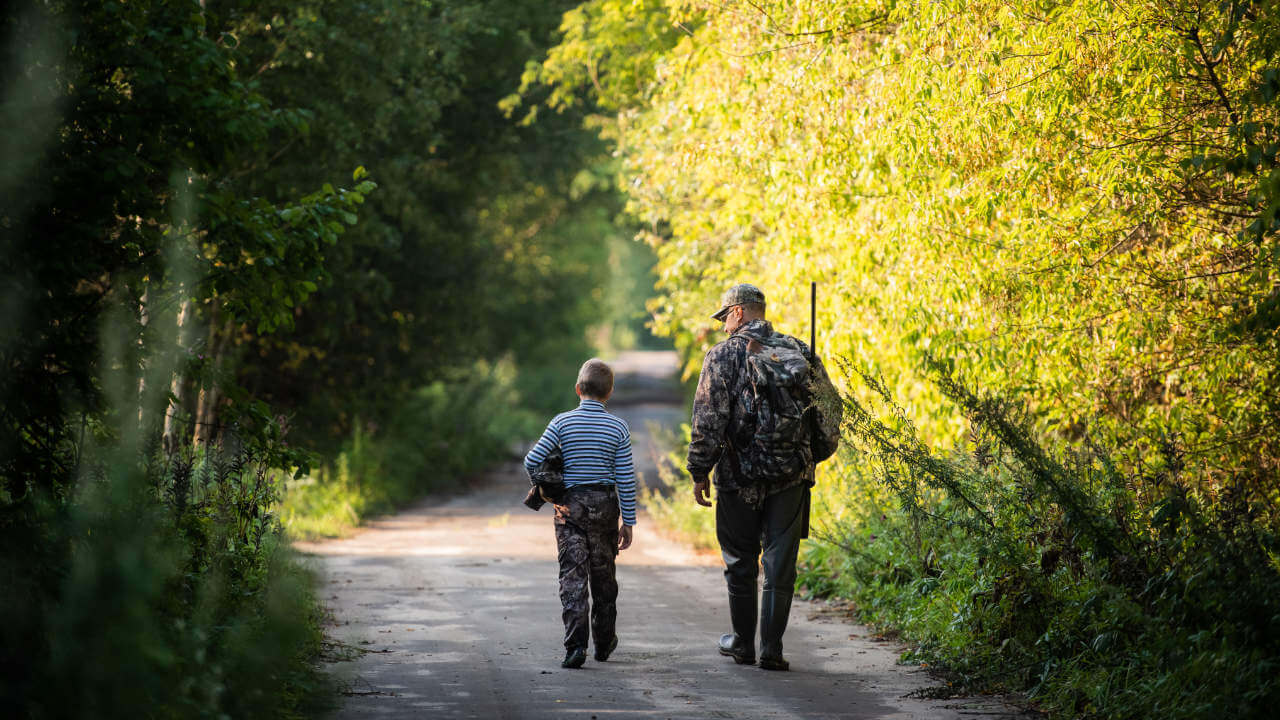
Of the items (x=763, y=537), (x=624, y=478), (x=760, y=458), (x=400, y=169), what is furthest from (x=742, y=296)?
(x=400, y=169)

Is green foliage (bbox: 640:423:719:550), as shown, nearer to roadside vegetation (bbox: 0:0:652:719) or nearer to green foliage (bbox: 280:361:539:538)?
green foliage (bbox: 280:361:539:538)

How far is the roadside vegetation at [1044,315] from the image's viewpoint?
237 inches

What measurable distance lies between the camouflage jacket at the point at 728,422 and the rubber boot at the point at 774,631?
1.91 ft

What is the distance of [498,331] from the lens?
31.0 meters

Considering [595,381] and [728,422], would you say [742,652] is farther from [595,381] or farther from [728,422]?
[595,381]

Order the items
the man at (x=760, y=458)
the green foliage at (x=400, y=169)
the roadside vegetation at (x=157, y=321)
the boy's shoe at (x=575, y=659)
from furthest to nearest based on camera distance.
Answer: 1. the green foliage at (x=400, y=169)
2. the man at (x=760, y=458)
3. the boy's shoe at (x=575, y=659)
4. the roadside vegetation at (x=157, y=321)

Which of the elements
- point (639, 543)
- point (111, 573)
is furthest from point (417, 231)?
point (111, 573)

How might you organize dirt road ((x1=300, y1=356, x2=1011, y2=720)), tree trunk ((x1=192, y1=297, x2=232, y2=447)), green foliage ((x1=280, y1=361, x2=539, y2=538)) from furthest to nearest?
green foliage ((x1=280, y1=361, x2=539, y2=538))
tree trunk ((x1=192, y1=297, x2=232, y2=447))
dirt road ((x1=300, y1=356, x2=1011, y2=720))

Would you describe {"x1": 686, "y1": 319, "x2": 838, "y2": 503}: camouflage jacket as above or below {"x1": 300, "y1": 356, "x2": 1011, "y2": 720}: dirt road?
above

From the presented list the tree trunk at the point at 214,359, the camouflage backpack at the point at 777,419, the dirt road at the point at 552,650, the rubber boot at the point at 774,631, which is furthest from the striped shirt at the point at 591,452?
the tree trunk at the point at 214,359

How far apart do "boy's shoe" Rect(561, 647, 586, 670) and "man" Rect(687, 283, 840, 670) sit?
94 centimetres

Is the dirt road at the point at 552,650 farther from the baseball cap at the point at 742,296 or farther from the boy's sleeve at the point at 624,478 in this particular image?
the baseball cap at the point at 742,296

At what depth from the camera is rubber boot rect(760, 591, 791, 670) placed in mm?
7016

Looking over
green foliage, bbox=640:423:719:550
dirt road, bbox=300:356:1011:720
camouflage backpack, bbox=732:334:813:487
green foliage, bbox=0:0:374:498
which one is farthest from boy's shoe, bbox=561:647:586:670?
green foliage, bbox=640:423:719:550
